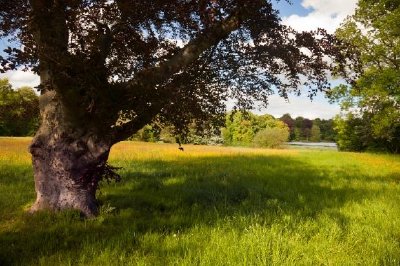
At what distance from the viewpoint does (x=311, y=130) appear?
181 metres

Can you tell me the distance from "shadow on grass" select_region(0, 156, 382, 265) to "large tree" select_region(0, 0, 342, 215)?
102 centimetres

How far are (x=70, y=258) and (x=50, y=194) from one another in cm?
318

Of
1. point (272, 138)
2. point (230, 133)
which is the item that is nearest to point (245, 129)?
point (230, 133)

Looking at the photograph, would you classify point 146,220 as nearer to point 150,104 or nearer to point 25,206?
point 150,104

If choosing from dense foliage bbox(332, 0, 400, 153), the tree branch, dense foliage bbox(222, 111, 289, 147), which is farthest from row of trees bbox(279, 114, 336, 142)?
the tree branch

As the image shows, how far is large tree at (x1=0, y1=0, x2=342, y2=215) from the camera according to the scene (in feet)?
21.6

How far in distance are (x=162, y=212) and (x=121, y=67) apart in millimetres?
3584

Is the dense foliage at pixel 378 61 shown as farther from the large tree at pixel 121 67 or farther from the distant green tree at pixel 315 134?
the distant green tree at pixel 315 134

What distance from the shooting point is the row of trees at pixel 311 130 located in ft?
570

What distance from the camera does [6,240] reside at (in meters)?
6.37

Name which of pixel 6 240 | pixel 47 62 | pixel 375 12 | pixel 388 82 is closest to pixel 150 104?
pixel 47 62

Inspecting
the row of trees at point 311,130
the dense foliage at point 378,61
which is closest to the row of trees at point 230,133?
the dense foliage at point 378,61

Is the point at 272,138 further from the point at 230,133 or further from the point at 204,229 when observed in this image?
the point at 204,229

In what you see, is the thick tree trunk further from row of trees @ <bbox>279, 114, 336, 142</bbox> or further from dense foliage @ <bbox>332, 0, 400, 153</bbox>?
row of trees @ <bbox>279, 114, 336, 142</bbox>
